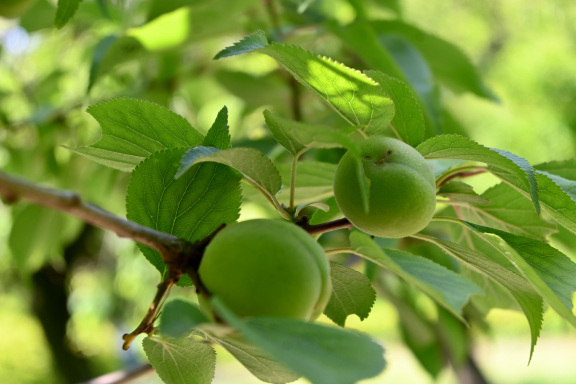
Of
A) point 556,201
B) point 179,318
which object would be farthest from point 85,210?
point 556,201

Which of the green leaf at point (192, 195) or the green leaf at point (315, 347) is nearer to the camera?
the green leaf at point (315, 347)

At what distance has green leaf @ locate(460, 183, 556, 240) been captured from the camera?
0.48 metres

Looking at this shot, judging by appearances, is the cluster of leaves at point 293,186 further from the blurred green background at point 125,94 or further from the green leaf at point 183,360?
the blurred green background at point 125,94

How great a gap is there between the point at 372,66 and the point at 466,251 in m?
0.43

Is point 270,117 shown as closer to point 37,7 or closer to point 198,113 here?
point 37,7

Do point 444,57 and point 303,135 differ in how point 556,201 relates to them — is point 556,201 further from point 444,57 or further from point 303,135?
point 444,57

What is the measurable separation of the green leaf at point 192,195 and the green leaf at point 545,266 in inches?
6.3

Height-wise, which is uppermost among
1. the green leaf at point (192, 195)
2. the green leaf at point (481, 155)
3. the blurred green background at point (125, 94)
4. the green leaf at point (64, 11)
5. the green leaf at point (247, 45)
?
the green leaf at point (247, 45)

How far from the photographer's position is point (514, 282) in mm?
376

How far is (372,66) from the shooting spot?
0.76m

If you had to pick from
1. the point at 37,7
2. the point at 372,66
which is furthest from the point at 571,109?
the point at 37,7

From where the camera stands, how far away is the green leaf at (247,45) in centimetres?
33

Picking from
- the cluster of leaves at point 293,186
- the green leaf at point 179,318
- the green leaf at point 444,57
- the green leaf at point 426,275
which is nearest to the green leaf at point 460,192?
the cluster of leaves at point 293,186

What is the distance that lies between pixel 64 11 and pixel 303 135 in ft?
0.85
